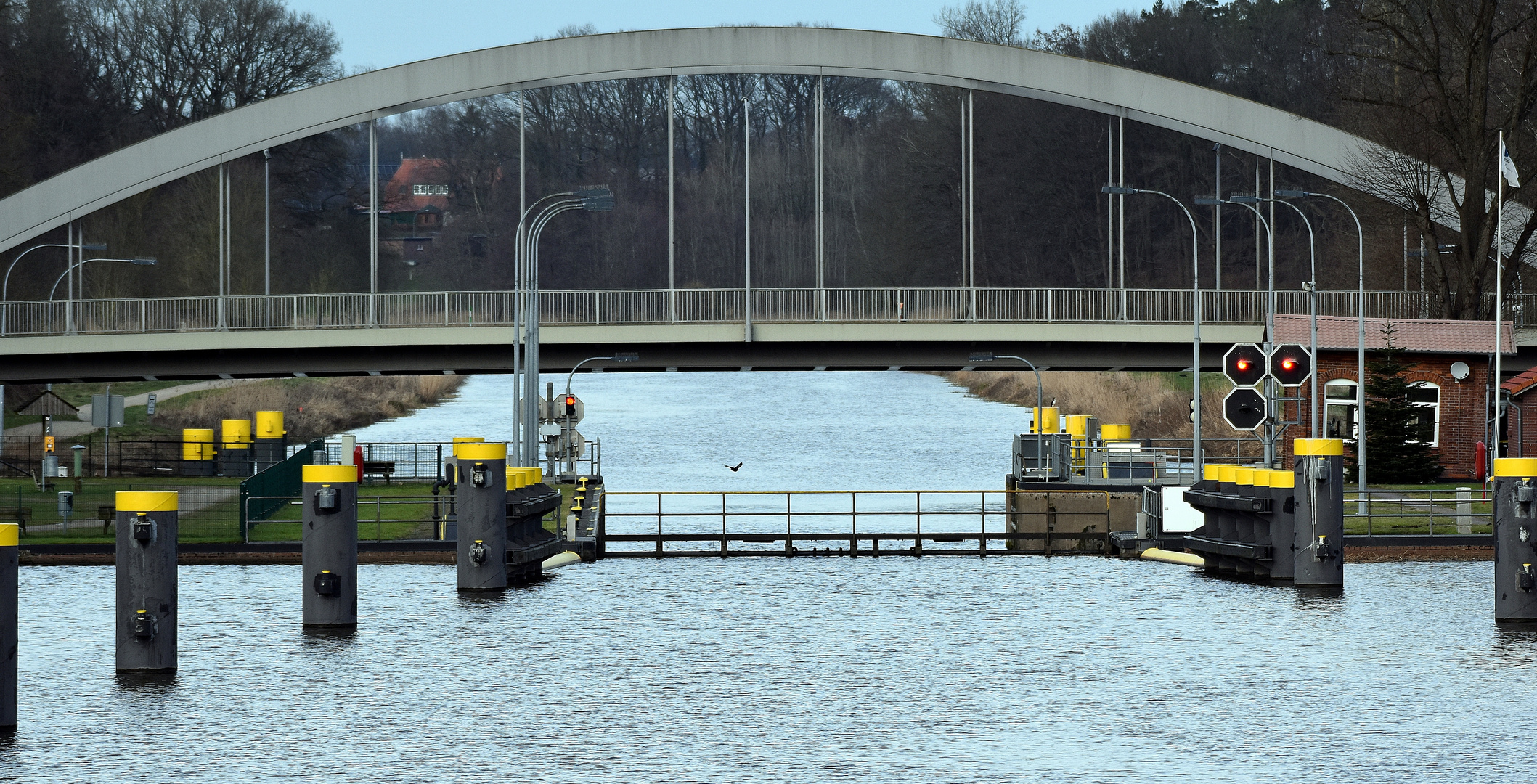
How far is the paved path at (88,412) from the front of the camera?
77500 mm

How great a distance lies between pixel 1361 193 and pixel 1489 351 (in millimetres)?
8194

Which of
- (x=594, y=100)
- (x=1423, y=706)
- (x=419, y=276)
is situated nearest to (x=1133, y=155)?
(x=594, y=100)

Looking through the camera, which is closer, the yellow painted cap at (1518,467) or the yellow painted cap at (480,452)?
the yellow painted cap at (1518,467)

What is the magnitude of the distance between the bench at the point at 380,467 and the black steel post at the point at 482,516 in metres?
28.4

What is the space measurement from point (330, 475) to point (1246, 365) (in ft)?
47.1

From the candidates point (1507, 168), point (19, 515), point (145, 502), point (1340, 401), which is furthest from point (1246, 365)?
point (1340, 401)

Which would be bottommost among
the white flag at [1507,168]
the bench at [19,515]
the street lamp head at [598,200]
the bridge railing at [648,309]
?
the bench at [19,515]

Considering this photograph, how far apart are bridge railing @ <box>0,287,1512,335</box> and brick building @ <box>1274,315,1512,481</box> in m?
1.89

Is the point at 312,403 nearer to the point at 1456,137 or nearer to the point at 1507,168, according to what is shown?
the point at 1456,137

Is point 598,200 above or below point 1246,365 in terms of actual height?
above

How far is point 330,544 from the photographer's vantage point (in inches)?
963

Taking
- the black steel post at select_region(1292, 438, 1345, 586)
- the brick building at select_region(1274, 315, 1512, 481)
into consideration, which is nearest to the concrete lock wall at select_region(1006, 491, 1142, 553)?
the brick building at select_region(1274, 315, 1512, 481)

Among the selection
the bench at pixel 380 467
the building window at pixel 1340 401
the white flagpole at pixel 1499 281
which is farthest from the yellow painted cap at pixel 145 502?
the building window at pixel 1340 401

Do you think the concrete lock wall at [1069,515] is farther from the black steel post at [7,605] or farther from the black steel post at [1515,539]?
the black steel post at [7,605]
